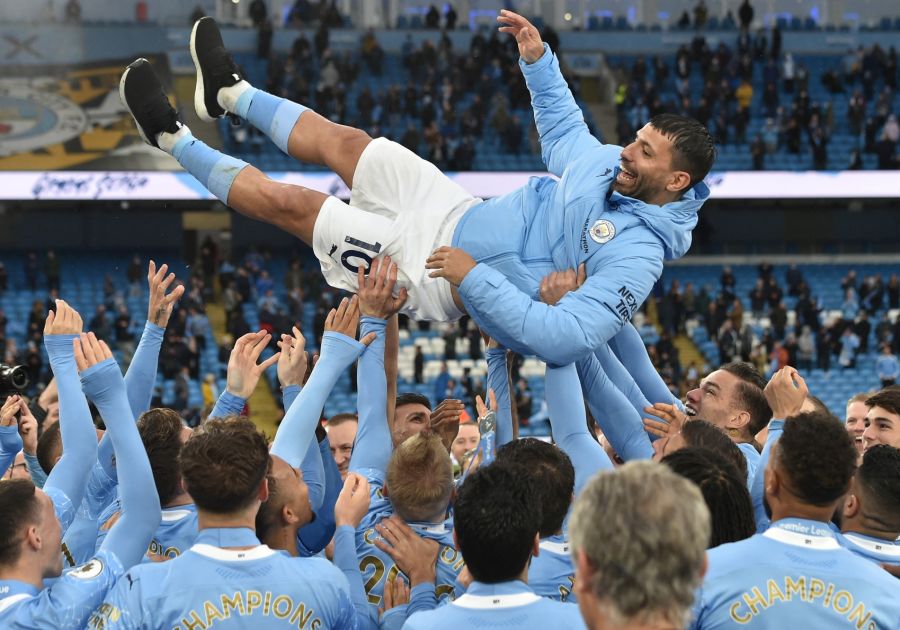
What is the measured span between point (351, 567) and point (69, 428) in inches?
42.6

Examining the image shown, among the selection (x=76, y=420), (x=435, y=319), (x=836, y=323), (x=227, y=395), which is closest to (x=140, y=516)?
(x=76, y=420)

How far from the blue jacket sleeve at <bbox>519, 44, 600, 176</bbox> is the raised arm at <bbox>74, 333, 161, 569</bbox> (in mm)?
2367

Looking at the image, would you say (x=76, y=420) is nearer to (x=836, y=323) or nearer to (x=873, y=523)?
(x=873, y=523)

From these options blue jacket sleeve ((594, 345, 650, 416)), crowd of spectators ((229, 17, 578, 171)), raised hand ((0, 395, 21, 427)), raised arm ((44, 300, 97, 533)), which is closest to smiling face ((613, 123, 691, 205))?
blue jacket sleeve ((594, 345, 650, 416))

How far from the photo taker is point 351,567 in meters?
3.70

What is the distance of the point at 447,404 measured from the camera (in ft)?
17.1

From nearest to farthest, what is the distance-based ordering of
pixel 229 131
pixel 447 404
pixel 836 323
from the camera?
pixel 447 404, pixel 836 323, pixel 229 131

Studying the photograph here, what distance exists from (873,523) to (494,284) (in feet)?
5.28

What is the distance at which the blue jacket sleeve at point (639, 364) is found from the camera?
5582 mm

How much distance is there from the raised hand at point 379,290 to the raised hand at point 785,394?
1627 millimetres

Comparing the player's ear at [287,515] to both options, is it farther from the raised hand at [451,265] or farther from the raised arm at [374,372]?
the raised hand at [451,265]

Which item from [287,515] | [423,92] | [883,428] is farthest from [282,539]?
[423,92]

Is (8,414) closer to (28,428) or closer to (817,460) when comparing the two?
(28,428)

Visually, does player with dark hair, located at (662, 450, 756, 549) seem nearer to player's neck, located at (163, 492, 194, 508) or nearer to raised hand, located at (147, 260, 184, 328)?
player's neck, located at (163, 492, 194, 508)
